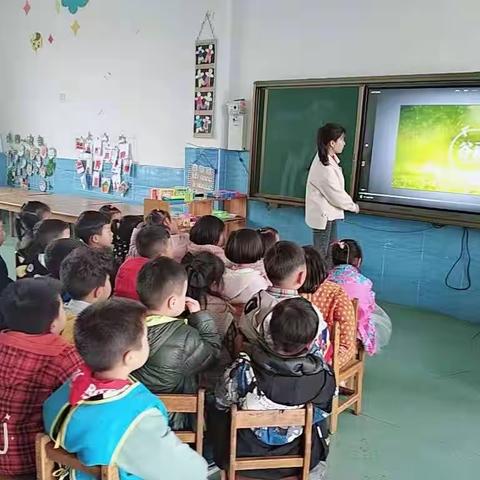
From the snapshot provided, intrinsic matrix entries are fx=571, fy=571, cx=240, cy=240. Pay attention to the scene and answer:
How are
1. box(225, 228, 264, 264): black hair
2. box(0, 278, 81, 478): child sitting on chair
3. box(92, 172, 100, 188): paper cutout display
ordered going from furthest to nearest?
box(92, 172, 100, 188): paper cutout display, box(225, 228, 264, 264): black hair, box(0, 278, 81, 478): child sitting on chair

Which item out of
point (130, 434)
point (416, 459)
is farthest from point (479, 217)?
point (130, 434)

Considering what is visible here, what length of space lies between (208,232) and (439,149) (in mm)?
2076

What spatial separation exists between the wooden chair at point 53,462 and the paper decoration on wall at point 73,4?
20.2 feet

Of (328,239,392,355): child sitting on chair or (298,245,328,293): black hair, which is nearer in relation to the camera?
(298,245,328,293): black hair

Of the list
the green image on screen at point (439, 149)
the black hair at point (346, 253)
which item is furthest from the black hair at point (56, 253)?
the green image on screen at point (439, 149)

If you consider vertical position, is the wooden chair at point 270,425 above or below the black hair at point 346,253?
below

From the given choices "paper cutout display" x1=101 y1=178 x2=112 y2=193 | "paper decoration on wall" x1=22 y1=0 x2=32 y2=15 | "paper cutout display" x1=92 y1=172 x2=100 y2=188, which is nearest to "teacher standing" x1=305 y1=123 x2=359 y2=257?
"paper cutout display" x1=101 y1=178 x2=112 y2=193

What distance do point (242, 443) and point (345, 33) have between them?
3.76m

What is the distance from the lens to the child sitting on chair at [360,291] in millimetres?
2713

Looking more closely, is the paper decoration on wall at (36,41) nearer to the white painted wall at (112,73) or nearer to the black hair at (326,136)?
the white painted wall at (112,73)

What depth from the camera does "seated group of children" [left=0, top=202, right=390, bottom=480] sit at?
125 cm

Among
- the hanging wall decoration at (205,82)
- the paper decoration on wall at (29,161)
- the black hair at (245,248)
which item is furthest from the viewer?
the paper decoration on wall at (29,161)

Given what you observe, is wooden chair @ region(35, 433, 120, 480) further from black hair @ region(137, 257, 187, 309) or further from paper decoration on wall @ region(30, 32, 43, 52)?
paper decoration on wall @ region(30, 32, 43, 52)

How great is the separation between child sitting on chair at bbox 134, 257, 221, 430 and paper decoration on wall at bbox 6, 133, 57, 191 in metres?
5.78
